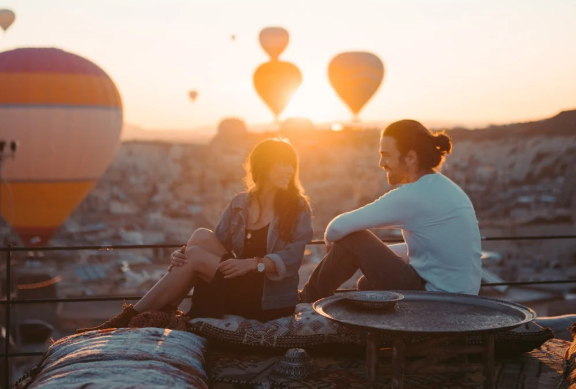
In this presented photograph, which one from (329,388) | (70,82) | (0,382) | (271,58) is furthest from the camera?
(271,58)

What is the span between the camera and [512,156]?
152 ft

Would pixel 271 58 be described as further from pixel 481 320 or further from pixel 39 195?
pixel 481 320

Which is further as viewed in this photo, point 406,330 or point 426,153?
point 426,153

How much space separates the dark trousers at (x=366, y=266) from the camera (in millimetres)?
3434

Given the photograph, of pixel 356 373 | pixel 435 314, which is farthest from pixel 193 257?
pixel 435 314

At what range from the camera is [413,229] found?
340 centimetres

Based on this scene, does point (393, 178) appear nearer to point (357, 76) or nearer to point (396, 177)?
point (396, 177)

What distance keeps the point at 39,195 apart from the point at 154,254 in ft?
39.4

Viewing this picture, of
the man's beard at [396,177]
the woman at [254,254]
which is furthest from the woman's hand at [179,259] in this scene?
the man's beard at [396,177]

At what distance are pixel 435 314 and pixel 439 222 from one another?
28.3 inches

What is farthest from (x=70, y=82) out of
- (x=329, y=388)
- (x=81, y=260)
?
(x=329, y=388)

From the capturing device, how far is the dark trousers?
343 cm

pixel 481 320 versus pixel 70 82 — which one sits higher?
pixel 70 82

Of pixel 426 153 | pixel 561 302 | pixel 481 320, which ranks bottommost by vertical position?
pixel 561 302
